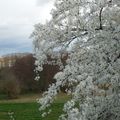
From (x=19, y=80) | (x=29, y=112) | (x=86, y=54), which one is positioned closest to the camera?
(x=86, y=54)

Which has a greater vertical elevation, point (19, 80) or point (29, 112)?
point (19, 80)

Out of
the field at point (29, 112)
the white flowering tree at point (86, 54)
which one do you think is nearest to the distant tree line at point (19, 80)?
the field at point (29, 112)

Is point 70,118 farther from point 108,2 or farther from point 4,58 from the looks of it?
point 4,58

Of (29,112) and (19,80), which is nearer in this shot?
(29,112)

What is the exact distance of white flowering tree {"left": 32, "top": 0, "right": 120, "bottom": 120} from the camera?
8195 mm

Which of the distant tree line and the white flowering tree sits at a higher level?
the white flowering tree

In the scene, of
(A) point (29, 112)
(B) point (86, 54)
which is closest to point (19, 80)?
(A) point (29, 112)

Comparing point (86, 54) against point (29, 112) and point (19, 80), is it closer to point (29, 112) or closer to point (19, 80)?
point (29, 112)

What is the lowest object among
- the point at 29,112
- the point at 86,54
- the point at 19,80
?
the point at 29,112

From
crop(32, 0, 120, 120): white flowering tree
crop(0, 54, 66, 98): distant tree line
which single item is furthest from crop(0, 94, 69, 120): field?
crop(0, 54, 66, 98): distant tree line

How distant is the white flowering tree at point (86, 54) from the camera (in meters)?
8.20

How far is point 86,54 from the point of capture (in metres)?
8.75

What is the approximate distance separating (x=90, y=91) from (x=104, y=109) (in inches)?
23.5

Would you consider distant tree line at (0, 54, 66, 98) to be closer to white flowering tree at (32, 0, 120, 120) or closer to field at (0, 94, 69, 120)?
field at (0, 94, 69, 120)
